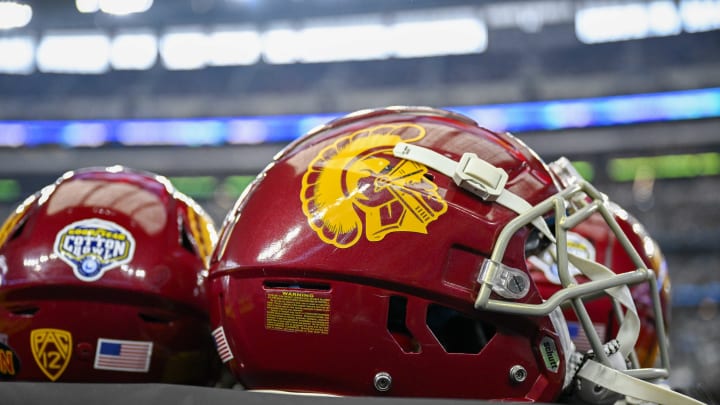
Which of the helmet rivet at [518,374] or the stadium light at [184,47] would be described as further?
the stadium light at [184,47]

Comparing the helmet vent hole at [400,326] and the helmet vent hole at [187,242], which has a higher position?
the helmet vent hole at [187,242]

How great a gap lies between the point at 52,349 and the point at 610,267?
1.18 m

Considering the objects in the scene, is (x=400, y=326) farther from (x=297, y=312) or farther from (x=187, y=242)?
(x=187, y=242)

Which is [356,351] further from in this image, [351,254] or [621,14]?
[621,14]

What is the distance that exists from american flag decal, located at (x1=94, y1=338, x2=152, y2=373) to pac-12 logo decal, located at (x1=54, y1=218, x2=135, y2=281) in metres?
0.13

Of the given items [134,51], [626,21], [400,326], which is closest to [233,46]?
[134,51]

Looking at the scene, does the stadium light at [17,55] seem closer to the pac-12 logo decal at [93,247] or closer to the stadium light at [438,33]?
the stadium light at [438,33]

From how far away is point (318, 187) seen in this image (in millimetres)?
1159

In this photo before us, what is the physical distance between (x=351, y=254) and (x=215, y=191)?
1319cm

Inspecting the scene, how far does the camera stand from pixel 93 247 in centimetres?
133

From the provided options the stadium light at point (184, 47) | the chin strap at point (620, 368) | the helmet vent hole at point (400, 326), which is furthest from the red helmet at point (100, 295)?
the stadium light at point (184, 47)

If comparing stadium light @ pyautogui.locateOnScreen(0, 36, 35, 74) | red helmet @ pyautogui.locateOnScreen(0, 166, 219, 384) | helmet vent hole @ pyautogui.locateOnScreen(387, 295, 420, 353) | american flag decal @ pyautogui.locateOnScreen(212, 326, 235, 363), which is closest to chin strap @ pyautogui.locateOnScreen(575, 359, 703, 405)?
helmet vent hole @ pyautogui.locateOnScreen(387, 295, 420, 353)

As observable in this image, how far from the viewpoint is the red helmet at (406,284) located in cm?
108

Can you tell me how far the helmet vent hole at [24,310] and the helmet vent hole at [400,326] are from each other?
69 cm
